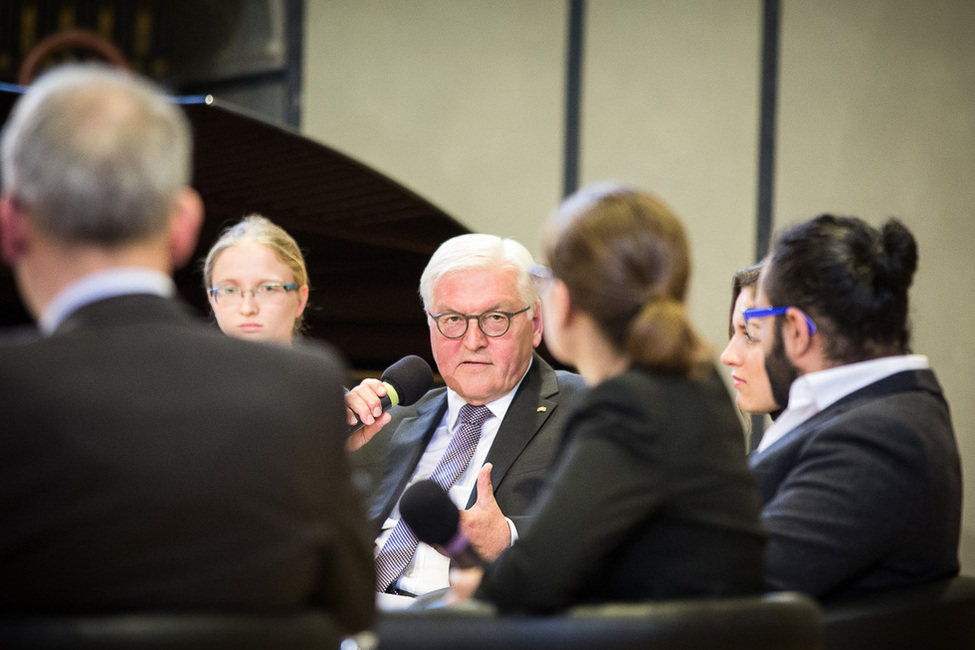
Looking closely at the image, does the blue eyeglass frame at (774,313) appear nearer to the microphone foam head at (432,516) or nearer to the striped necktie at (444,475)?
the microphone foam head at (432,516)

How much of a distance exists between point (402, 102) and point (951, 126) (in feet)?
8.75

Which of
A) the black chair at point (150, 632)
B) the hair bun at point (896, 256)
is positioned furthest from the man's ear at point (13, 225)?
the hair bun at point (896, 256)

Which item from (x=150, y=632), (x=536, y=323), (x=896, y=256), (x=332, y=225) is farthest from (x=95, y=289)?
(x=332, y=225)

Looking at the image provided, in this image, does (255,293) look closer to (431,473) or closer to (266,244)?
(266,244)

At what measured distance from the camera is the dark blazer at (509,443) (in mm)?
2270

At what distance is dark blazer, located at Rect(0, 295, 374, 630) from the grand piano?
6.74ft

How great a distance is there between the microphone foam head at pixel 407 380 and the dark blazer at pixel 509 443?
244mm

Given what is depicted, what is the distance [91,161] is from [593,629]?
74cm

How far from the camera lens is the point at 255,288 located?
2678mm

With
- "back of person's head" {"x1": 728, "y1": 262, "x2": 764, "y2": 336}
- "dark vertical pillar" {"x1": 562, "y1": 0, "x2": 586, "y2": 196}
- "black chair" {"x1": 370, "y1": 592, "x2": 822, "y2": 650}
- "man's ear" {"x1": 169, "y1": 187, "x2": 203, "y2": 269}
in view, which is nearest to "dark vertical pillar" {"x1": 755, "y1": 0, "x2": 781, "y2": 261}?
"dark vertical pillar" {"x1": 562, "y1": 0, "x2": 586, "y2": 196}

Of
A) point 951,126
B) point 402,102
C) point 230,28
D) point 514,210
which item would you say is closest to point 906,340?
point 951,126

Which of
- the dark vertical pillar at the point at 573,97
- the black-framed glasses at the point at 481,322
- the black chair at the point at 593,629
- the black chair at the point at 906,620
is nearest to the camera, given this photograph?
the black chair at the point at 593,629

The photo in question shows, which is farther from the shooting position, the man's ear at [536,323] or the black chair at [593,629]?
the man's ear at [536,323]

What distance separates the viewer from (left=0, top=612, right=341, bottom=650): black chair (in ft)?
2.94
